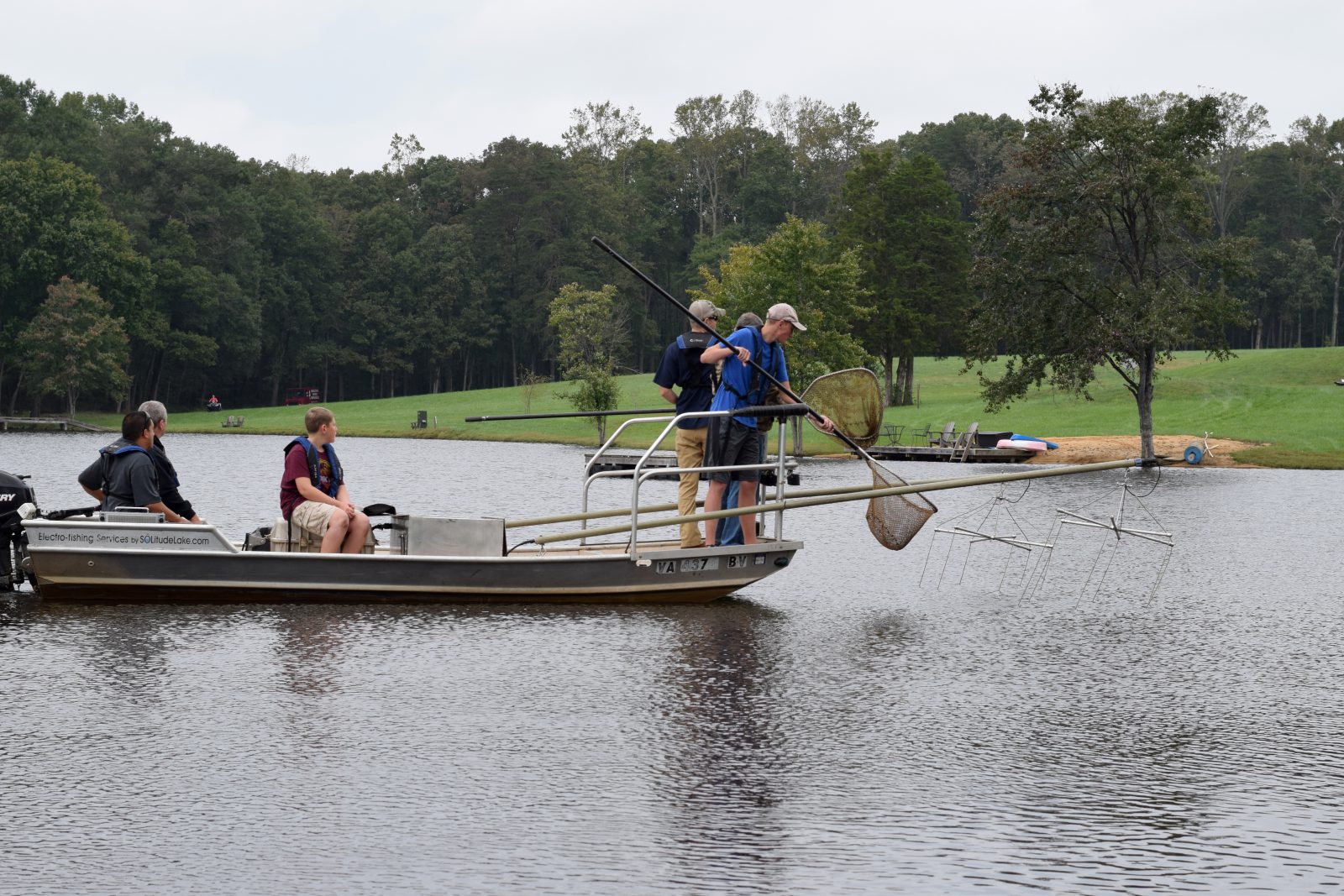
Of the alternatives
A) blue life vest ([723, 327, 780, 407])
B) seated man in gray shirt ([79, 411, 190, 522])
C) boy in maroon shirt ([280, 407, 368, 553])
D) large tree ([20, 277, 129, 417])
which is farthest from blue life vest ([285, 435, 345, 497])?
large tree ([20, 277, 129, 417])

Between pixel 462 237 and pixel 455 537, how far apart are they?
108 meters

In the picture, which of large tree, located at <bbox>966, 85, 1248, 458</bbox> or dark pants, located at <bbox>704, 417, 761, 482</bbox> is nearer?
dark pants, located at <bbox>704, 417, 761, 482</bbox>

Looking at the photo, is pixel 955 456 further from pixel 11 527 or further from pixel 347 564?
pixel 11 527

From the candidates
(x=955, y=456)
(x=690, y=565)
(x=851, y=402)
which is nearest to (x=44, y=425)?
(x=955, y=456)

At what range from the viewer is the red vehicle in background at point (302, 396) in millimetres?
111625


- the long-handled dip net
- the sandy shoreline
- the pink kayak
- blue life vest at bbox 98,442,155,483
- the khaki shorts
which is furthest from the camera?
the pink kayak

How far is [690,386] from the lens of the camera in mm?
14352

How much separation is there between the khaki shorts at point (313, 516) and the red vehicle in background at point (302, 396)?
3884 inches

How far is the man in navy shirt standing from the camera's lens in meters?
13.8

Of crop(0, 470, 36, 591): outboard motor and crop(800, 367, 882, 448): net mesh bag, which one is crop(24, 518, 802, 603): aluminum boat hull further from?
crop(800, 367, 882, 448): net mesh bag

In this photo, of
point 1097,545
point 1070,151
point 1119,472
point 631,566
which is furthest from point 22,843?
point 1070,151

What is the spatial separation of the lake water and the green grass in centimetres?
3814

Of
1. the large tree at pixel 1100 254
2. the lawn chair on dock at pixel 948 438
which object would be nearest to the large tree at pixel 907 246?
the lawn chair on dock at pixel 948 438

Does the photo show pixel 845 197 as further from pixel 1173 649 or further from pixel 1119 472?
pixel 1173 649
